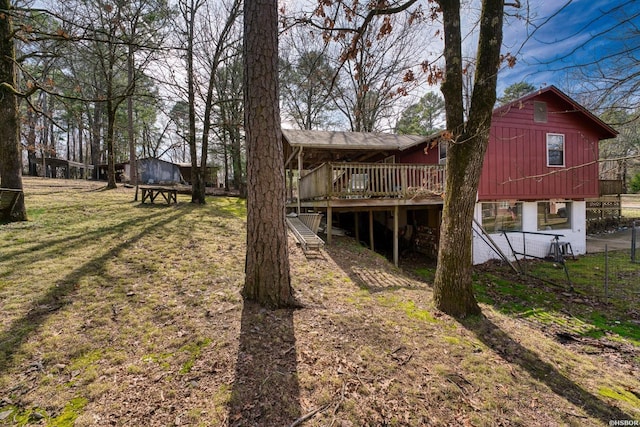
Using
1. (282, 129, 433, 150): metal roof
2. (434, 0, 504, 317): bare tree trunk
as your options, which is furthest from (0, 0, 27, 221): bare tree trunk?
(434, 0, 504, 317): bare tree trunk

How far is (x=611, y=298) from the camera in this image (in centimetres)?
689

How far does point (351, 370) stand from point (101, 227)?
23.0 feet

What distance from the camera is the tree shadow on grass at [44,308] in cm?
257

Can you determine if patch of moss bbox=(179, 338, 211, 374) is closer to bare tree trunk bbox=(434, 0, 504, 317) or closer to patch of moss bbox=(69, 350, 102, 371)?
patch of moss bbox=(69, 350, 102, 371)

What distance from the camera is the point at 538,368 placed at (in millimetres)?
3141

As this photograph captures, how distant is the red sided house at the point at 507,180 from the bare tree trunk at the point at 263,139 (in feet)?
18.4

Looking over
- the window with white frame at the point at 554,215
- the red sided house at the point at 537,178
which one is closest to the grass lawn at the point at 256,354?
the red sided house at the point at 537,178

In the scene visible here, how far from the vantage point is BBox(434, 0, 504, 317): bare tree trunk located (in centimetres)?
404

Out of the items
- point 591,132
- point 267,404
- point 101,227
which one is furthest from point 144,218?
point 591,132

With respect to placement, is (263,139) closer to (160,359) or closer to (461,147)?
(160,359)

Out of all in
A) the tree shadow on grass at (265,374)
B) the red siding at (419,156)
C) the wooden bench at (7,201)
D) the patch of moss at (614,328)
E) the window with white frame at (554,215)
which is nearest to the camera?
the tree shadow on grass at (265,374)

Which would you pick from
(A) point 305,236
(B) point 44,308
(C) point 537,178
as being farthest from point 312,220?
(C) point 537,178

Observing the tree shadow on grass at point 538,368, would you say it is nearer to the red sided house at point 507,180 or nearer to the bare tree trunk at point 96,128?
the red sided house at point 507,180

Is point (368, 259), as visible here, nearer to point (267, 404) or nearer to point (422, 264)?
point (422, 264)
